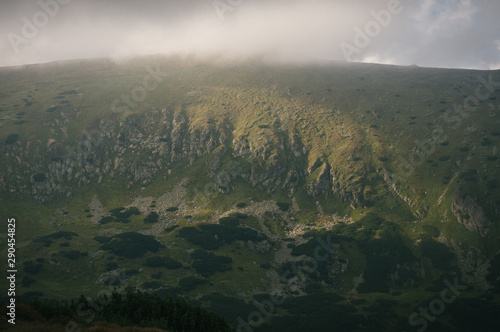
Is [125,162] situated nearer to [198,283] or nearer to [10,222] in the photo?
[10,222]

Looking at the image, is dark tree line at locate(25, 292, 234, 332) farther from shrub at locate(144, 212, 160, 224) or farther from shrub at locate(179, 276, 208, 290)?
shrub at locate(144, 212, 160, 224)

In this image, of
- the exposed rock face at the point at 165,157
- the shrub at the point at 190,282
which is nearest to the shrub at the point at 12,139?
the exposed rock face at the point at 165,157

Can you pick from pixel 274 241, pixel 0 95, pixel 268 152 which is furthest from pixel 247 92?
pixel 0 95

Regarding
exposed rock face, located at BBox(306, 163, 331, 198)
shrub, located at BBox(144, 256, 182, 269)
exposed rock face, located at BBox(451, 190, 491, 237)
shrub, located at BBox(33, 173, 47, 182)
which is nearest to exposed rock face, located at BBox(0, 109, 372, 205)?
shrub, located at BBox(33, 173, 47, 182)
